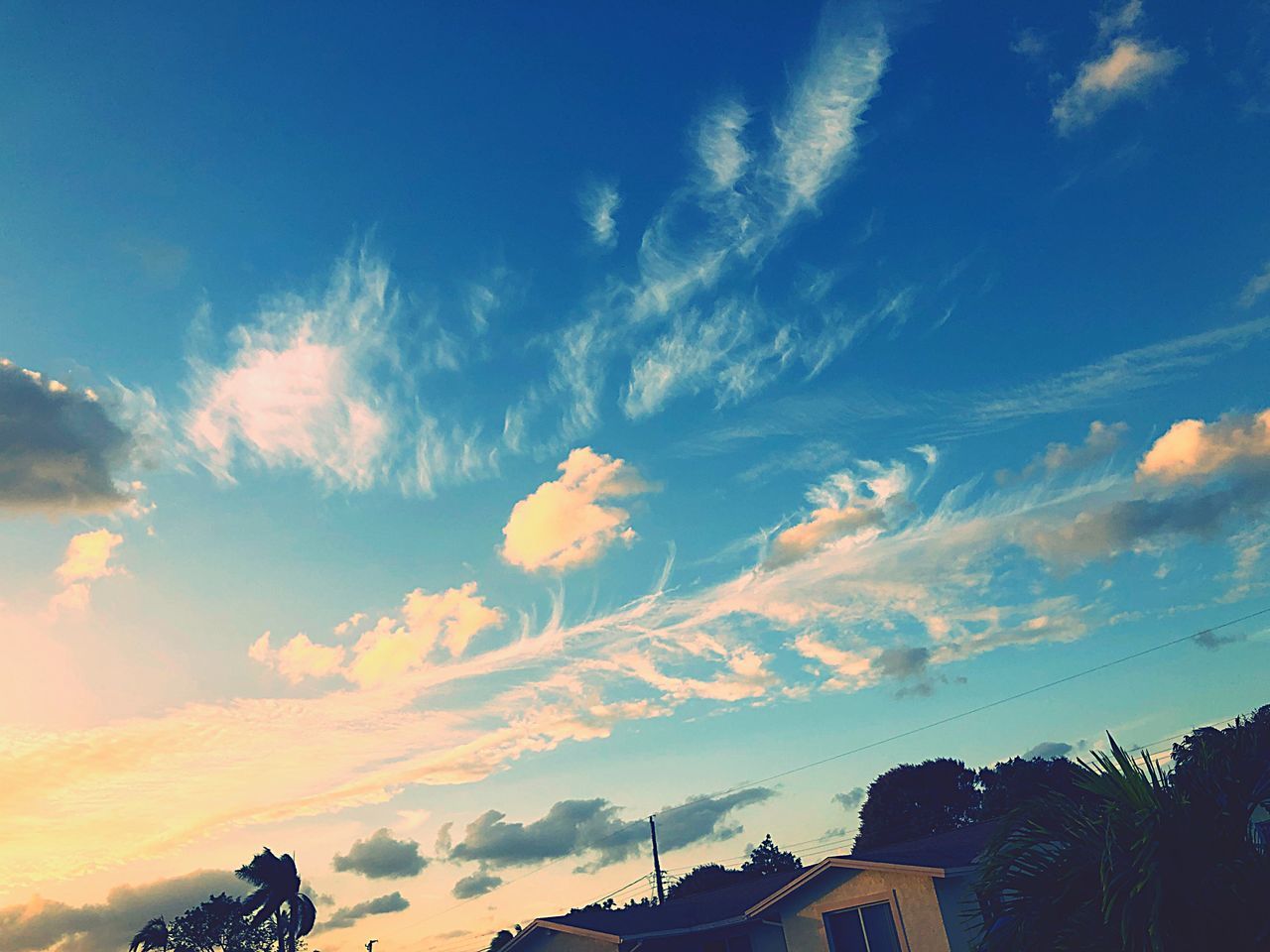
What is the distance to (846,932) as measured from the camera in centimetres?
3095

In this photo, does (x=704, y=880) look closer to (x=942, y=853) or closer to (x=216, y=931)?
(x=216, y=931)

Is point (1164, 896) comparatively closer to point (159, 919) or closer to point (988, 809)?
point (159, 919)

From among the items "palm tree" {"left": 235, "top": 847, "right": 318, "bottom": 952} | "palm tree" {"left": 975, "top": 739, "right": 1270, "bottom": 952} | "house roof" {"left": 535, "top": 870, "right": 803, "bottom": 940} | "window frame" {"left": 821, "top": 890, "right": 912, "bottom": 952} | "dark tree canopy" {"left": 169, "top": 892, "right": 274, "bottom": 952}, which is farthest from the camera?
"dark tree canopy" {"left": 169, "top": 892, "right": 274, "bottom": 952}

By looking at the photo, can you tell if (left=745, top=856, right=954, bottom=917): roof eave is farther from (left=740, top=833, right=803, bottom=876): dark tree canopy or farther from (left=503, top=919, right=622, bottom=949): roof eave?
(left=740, top=833, right=803, bottom=876): dark tree canopy

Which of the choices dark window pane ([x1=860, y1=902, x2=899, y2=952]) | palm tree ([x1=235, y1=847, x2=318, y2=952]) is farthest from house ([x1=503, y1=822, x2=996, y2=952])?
palm tree ([x1=235, y1=847, x2=318, y2=952])

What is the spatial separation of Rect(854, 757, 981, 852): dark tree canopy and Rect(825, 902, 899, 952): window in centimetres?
5309

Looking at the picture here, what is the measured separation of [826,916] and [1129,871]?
25854 millimetres

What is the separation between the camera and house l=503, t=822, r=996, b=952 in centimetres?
2852

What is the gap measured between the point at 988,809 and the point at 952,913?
183 feet

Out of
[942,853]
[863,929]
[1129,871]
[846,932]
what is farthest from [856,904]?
[1129,871]

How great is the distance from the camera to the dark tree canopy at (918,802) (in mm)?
80875

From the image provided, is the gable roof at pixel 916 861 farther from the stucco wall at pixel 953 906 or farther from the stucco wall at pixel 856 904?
the stucco wall at pixel 953 906

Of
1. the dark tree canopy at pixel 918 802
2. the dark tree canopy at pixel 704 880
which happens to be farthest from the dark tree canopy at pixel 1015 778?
the dark tree canopy at pixel 704 880

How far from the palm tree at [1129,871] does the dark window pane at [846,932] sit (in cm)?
2282
